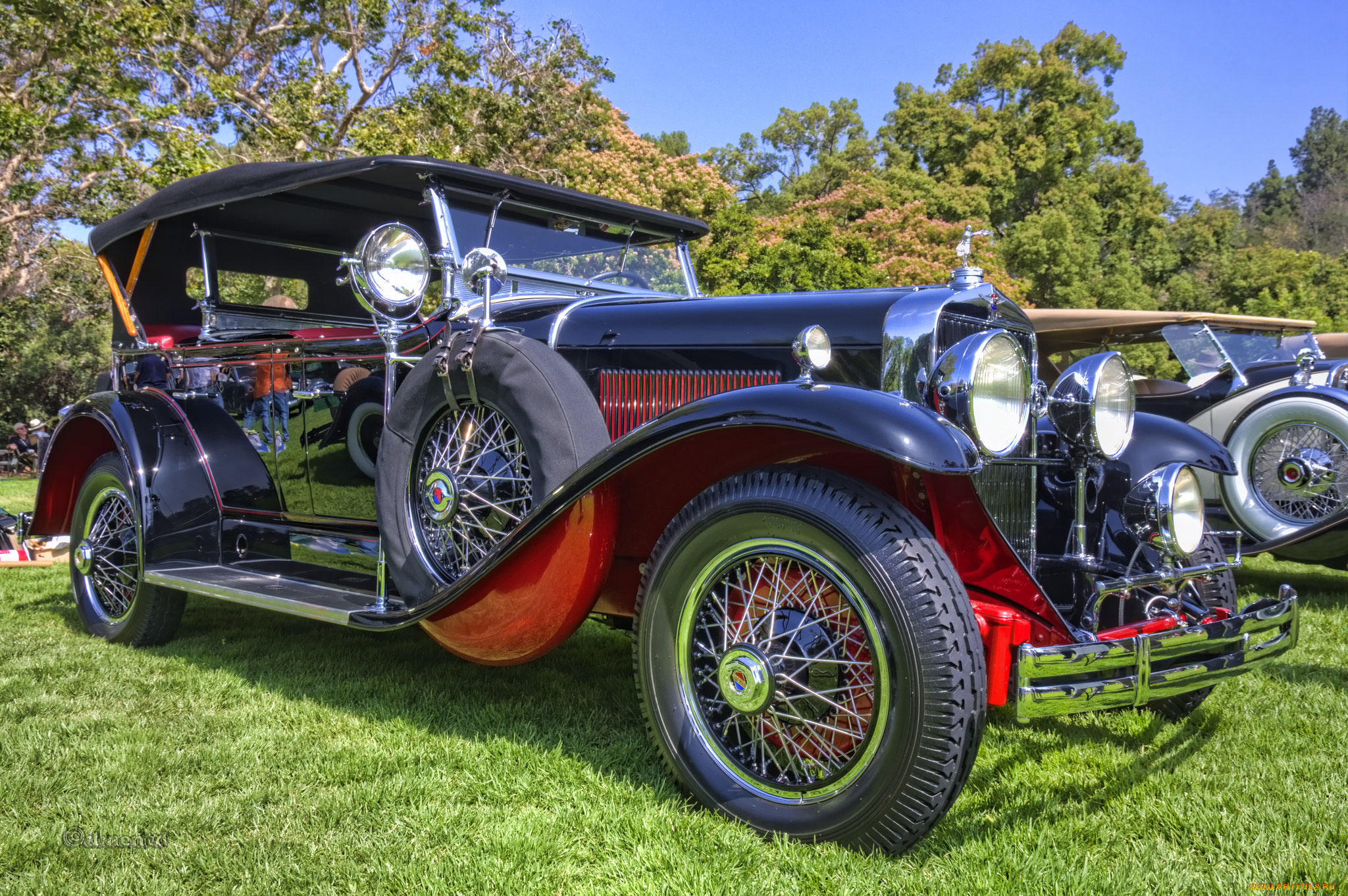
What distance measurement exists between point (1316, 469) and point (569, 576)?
5480mm

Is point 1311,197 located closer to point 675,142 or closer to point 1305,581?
point 675,142

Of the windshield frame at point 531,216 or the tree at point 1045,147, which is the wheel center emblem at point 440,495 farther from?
the tree at point 1045,147

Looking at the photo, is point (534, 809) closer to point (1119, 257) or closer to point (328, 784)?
point (328, 784)

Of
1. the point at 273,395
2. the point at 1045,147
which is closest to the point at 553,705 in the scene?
the point at 273,395

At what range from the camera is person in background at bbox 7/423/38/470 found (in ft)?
56.5

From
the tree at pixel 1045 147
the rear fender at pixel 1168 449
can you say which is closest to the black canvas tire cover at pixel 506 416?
the rear fender at pixel 1168 449

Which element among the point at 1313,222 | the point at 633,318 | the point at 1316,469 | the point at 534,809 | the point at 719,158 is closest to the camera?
the point at 534,809

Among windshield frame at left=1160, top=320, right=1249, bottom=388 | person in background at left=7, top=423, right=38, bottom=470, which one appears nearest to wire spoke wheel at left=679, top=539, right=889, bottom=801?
windshield frame at left=1160, top=320, right=1249, bottom=388

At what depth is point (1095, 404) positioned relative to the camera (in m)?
2.60

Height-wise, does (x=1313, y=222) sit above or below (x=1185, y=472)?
above

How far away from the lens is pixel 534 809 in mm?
2402

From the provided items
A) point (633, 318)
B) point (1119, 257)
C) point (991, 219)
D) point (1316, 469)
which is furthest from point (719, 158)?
point (633, 318)

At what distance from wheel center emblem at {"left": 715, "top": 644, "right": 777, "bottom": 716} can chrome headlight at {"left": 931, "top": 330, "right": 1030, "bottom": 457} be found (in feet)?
2.67

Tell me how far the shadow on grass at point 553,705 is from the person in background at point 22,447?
611 inches
